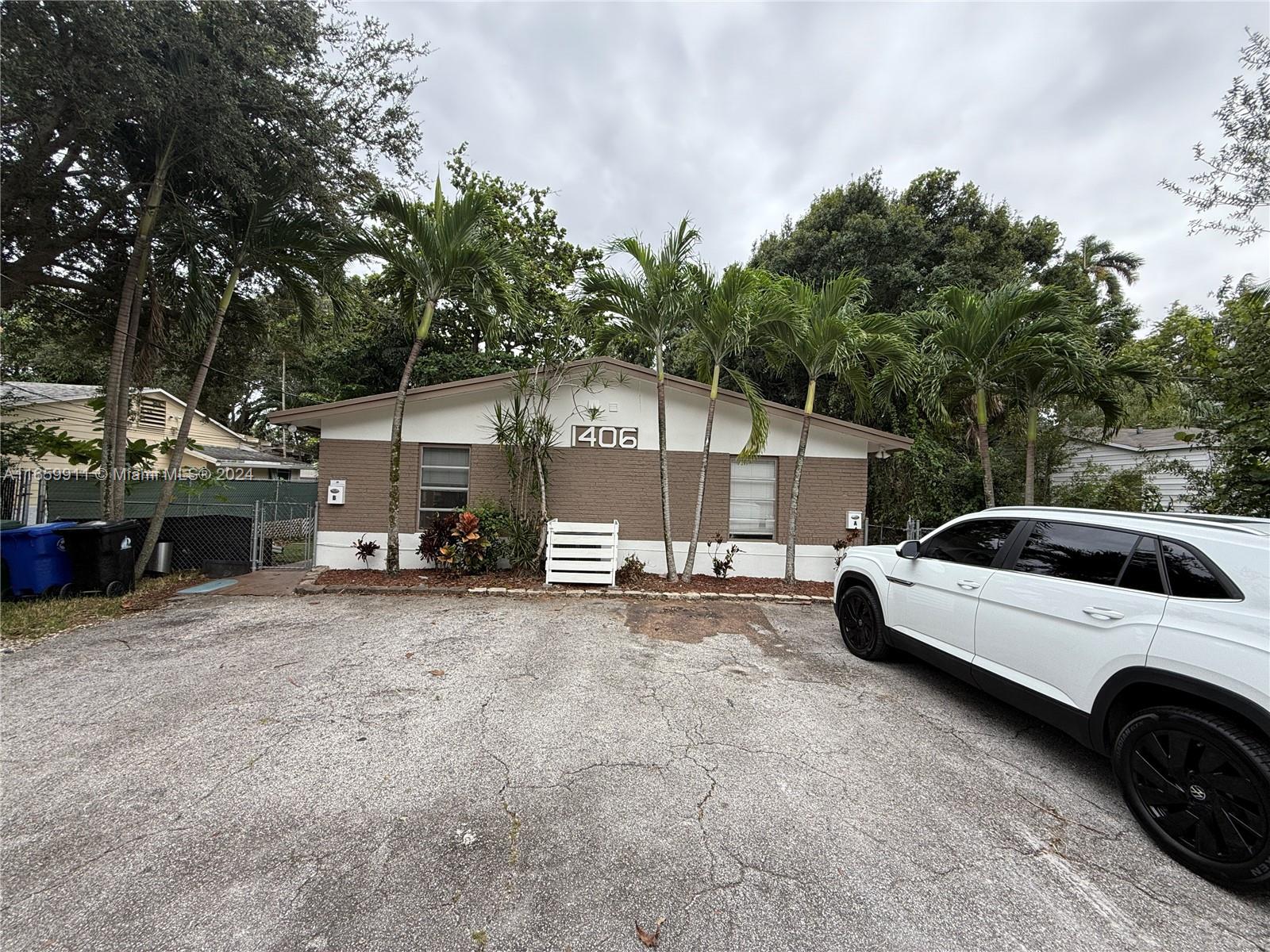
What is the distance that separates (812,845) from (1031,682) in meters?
1.89

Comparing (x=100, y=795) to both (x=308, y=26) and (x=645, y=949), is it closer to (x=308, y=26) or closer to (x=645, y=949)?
(x=645, y=949)

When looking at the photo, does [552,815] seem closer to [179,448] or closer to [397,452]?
[397,452]

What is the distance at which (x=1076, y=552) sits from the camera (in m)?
3.15

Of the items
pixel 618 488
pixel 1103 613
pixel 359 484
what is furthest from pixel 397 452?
pixel 1103 613

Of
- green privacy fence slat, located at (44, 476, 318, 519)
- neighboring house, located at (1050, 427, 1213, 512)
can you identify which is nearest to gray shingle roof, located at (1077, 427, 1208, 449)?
neighboring house, located at (1050, 427, 1213, 512)

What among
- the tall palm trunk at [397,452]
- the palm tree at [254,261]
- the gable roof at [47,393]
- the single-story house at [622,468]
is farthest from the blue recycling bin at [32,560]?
the gable roof at [47,393]

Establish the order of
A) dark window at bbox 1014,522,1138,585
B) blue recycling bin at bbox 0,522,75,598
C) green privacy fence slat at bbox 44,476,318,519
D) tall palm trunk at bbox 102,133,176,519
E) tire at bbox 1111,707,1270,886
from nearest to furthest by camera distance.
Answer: tire at bbox 1111,707,1270,886 → dark window at bbox 1014,522,1138,585 → blue recycling bin at bbox 0,522,75,598 → tall palm trunk at bbox 102,133,176,519 → green privacy fence slat at bbox 44,476,318,519

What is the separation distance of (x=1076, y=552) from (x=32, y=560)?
34.6 feet

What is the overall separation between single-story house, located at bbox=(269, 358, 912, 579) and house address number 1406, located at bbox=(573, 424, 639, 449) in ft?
0.07

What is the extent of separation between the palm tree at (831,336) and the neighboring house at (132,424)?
1135 centimetres

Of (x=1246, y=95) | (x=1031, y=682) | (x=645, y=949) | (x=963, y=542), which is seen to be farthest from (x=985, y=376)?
(x=645, y=949)

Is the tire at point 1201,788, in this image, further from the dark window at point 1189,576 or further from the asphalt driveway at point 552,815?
the dark window at point 1189,576

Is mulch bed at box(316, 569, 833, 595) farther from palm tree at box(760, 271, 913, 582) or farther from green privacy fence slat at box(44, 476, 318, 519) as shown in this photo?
green privacy fence slat at box(44, 476, 318, 519)

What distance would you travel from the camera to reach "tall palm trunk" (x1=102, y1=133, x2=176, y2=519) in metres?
6.79
